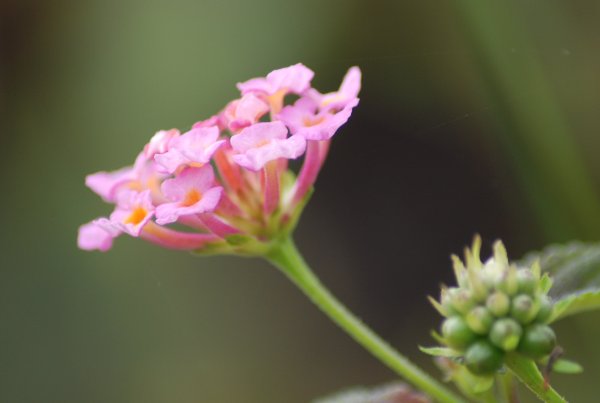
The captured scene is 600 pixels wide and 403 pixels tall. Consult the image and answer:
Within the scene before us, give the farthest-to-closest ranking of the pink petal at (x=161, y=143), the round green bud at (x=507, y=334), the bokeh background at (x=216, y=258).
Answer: the bokeh background at (x=216, y=258), the pink petal at (x=161, y=143), the round green bud at (x=507, y=334)

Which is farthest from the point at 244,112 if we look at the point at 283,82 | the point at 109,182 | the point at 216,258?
the point at 216,258

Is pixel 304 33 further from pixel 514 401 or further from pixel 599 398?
pixel 514 401

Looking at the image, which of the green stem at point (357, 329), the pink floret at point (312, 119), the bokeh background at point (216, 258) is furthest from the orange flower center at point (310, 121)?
the bokeh background at point (216, 258)

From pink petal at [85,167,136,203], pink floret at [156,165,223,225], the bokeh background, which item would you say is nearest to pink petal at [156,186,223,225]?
pink floret at [156,165,223,225]

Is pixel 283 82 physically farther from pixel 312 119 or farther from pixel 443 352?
pixel 443 352

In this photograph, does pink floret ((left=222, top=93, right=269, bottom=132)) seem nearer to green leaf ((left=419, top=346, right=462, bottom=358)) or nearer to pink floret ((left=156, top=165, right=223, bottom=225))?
pink floret ((left=156, top=165, right=223, bottom=225))

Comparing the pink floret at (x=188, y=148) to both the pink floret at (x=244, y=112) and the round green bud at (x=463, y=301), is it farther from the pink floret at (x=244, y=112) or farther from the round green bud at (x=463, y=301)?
the round green bud at (x=463, y=301)

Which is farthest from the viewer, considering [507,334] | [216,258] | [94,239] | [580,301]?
[216,258]
